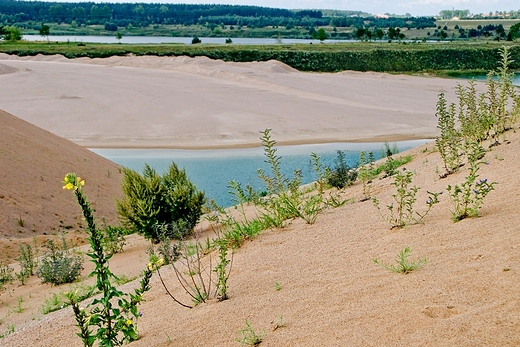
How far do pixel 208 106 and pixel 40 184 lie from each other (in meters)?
18.8

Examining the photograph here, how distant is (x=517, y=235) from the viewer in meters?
5.49

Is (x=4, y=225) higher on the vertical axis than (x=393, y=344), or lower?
lower

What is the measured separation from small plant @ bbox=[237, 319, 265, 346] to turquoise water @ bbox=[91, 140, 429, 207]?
497 inches

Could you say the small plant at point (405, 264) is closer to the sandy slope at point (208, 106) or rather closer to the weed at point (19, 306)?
the weed at point (19, 306)

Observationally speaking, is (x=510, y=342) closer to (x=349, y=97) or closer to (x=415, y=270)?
(x=415, y=270)

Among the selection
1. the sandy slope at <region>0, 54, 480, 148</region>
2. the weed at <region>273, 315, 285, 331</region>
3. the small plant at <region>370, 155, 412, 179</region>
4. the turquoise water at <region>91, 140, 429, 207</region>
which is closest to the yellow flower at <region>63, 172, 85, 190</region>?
the weed at <region>273, 315, 285, 331</region>

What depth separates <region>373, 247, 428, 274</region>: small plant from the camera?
535cm

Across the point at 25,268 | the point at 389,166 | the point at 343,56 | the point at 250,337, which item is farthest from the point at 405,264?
the point at 343,56

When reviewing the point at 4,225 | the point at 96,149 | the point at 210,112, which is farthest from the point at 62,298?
the point at 210,112

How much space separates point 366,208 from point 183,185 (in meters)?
5.14

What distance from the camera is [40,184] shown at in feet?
Result: 50.7

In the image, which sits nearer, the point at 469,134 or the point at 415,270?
the point at 415,270

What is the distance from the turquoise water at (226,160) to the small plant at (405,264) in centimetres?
1202

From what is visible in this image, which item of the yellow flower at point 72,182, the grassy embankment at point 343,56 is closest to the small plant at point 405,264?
the yellow flower at point 72,182
